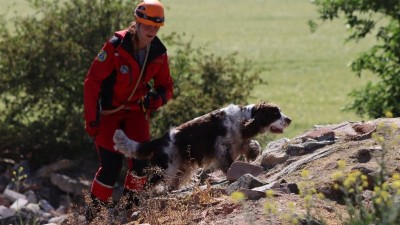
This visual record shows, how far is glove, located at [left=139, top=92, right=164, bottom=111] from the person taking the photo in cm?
912

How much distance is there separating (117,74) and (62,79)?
725 cm

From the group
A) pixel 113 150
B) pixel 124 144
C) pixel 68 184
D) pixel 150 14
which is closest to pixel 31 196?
pixel 68 184

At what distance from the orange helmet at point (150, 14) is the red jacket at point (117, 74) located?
250 millimetres

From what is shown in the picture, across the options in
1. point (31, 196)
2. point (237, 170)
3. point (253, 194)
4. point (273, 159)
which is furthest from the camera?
point (31, 196)

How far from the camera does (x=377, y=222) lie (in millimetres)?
5598

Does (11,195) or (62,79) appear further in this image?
(62,79)

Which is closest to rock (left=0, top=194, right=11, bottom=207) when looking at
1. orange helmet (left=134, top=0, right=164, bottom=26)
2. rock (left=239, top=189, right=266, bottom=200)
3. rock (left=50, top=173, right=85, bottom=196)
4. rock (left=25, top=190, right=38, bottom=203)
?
rock (left=25, top=190, right=38, bottom=203)

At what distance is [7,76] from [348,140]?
8266 mm

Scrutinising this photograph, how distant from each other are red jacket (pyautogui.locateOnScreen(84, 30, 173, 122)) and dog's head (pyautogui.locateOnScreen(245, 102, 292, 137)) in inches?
33.1

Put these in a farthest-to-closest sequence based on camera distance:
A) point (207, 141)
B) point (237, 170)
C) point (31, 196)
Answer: point (31, 196)
point (207, 141)
point (237, 170)

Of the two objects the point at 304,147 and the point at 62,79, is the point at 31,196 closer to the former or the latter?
the point at 62,79

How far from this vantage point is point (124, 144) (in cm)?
906

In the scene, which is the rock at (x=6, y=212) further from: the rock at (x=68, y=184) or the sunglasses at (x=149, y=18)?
the sunglasses at (x=149, y=18)

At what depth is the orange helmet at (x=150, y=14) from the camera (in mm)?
8773
